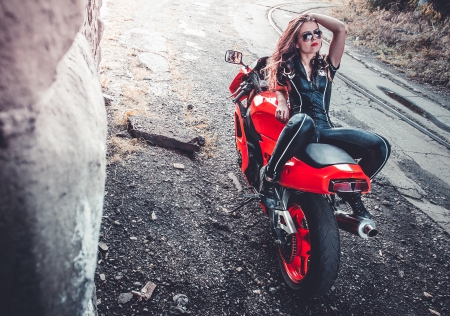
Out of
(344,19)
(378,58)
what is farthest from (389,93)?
(344,19)

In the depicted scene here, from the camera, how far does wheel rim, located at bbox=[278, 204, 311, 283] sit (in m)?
2.12

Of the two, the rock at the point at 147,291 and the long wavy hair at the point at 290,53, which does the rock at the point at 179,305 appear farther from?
the long wavy hair at the point at 290,53

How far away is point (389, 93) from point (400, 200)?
3.95 metres

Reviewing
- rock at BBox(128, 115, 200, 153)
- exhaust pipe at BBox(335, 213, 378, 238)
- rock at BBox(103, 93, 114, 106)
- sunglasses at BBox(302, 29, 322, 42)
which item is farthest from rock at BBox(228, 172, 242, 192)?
rock at BBox(103, 93, 114, 106)

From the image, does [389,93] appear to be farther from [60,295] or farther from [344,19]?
[344,19]

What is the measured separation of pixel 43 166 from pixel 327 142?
6.48ft

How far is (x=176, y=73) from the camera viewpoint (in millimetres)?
5355

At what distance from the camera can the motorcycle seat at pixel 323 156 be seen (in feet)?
6.27

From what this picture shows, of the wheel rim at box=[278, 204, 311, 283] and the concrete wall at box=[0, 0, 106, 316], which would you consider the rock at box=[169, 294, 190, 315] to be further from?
the concrete wall at box=[0, 0, 106, 316]

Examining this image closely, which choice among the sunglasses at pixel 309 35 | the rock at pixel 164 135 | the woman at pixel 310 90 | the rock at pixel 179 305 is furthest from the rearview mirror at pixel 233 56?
the rock at pixel 179 305

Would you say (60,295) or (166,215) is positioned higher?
(60,295)

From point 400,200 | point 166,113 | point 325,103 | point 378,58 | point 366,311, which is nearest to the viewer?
point 366,311

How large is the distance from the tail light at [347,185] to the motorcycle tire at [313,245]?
0.19m

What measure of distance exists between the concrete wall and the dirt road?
123 centimetres
